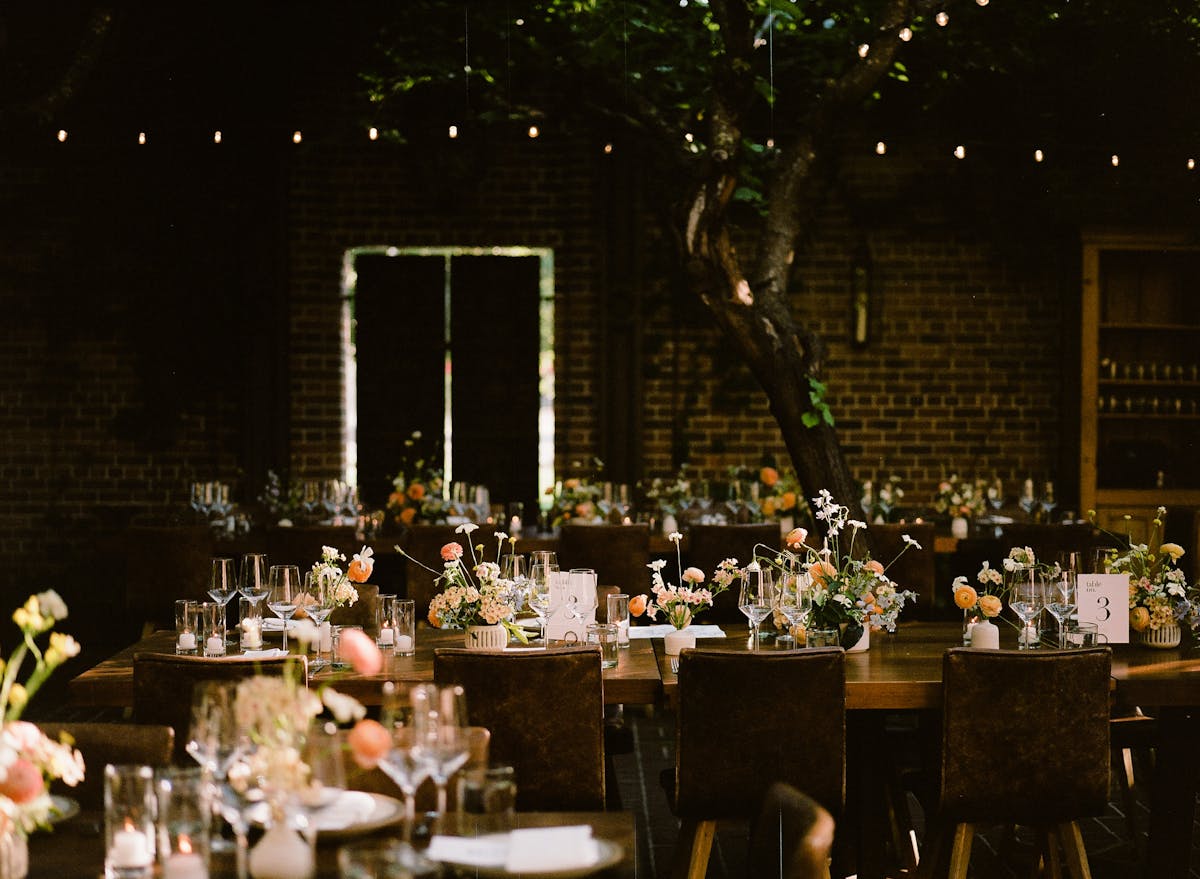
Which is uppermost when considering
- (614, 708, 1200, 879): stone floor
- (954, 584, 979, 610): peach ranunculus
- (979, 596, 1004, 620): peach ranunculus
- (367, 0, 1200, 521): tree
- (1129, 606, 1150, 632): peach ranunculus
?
A: (367, 0, 1200, 521): tree

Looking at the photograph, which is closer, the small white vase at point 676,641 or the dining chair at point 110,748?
the dining chair at point 110,748

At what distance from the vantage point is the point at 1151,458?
793 cm

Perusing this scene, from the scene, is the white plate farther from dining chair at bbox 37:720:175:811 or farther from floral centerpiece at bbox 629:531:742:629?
floral centerpiece at bbox 629:531:742:629

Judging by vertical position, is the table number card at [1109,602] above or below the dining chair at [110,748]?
above

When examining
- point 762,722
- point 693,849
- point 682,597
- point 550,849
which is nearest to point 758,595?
point 682,597

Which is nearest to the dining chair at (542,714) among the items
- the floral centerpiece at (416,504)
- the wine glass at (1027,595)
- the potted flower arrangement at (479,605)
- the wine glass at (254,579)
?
the potted flower arrangement at (479,605)

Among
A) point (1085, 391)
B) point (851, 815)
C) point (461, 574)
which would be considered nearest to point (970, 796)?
point (851, 815)

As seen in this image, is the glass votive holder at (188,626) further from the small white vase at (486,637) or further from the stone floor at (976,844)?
the stone floor at (976,844)

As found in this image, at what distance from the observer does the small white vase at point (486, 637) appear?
3705 millimetres

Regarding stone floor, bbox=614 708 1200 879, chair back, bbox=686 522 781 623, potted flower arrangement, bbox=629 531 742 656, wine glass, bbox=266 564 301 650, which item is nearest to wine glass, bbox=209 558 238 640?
wine glass, bbox=266 564 301 650

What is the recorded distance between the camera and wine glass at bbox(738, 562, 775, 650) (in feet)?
12.0

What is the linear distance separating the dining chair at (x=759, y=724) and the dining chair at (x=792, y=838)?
0.68 meters

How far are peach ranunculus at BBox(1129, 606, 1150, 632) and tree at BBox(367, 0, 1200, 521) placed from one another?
1702 mm

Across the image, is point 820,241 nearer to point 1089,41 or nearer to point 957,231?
point 957,231
